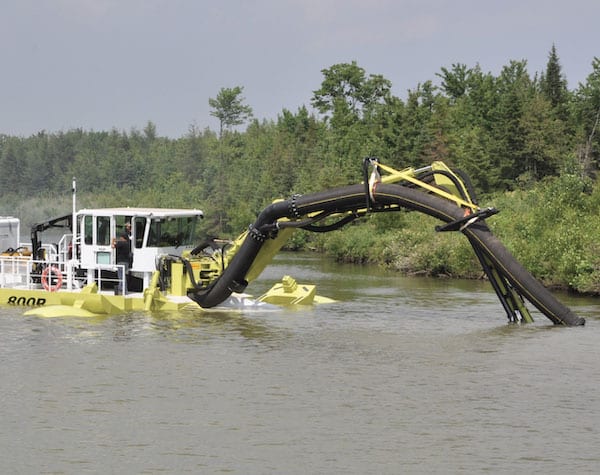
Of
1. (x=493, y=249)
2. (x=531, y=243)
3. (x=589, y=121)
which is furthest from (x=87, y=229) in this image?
(x=589, y=121)

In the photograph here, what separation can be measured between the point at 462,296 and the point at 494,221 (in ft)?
50.3

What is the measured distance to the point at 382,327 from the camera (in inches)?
1436

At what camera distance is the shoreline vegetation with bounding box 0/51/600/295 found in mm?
55719

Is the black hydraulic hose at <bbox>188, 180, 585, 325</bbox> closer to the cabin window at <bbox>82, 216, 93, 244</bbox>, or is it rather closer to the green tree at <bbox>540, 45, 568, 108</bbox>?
the cabin window at <bbox>82, 216, 93, 244</bbox>

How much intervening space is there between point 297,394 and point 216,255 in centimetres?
1387

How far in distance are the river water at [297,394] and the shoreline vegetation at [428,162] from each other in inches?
685

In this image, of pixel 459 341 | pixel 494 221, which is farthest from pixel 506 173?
pixel 459 341

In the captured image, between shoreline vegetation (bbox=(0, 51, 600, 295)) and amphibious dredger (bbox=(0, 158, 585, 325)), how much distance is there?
14.9 meters

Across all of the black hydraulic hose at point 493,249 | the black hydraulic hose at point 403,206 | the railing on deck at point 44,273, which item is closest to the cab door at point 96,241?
the railing on deck at point 44,273

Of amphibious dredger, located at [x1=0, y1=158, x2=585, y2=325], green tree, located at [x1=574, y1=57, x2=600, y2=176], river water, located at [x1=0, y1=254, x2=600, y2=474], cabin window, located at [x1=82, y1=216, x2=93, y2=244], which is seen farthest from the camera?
green tree, located at [x1=574, y1=57, x2=600, y2=176]

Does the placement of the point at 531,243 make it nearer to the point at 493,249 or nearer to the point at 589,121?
the point at 493,249

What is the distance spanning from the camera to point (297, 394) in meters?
26.0

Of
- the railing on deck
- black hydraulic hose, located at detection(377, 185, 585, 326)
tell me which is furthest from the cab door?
black hydraulic hose, located at detection(377, 185, 585, 326)

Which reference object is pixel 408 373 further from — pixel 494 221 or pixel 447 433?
pixel 494 221
